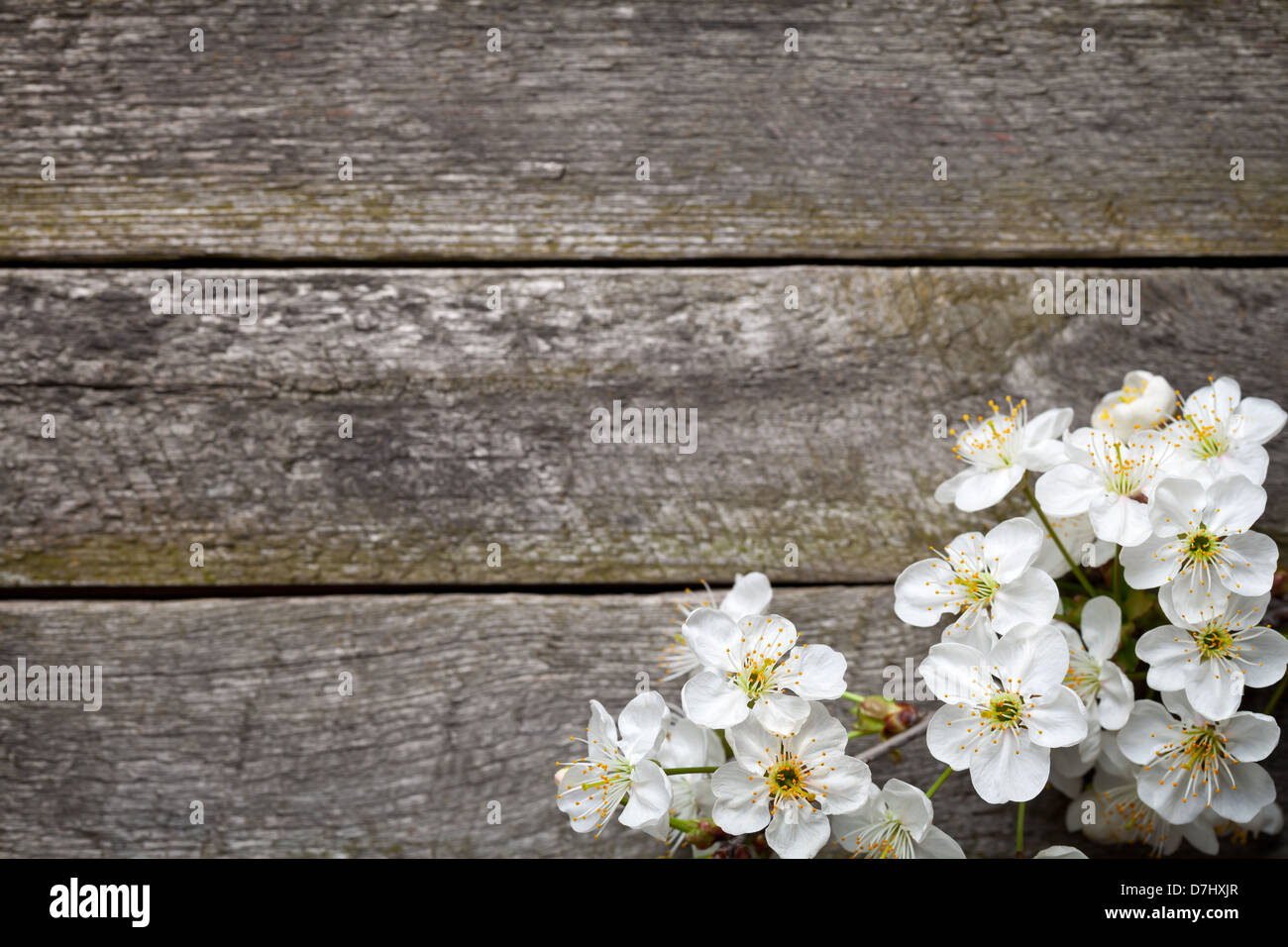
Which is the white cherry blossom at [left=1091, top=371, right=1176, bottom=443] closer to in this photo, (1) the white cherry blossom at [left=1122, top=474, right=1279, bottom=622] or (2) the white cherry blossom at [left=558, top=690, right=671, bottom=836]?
(1) the white cherry blossom at [left=1122, top=474, right=1279, bottom=622]

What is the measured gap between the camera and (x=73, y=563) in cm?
86

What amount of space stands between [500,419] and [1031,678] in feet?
1.79

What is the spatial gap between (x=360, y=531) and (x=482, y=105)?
1.53 ft

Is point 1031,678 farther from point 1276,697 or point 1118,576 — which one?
point 1276,697

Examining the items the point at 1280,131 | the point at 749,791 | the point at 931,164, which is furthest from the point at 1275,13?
the point at 749,791

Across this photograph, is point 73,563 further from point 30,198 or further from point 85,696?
point 30,198

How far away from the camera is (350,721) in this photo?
0.85 metres

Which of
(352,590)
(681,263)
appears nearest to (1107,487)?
(681,263)

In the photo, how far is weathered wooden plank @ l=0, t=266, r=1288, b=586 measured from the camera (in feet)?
2.83

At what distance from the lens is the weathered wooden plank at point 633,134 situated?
2.86 feet

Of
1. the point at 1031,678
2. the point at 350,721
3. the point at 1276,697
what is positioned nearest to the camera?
the point at 1031,678

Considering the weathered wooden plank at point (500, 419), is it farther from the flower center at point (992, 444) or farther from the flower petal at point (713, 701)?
the flower petal at point (713, 701)

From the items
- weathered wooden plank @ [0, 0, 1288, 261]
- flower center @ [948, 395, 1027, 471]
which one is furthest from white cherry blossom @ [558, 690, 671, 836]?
weathered wooden plank @ [0, 0, 1288, 261]

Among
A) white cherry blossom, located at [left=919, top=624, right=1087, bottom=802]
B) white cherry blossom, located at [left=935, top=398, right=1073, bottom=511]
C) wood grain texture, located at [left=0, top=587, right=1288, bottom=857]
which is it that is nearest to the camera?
white cherry blossom, located at [left=919, top=624, right=1087, bottom=802]
